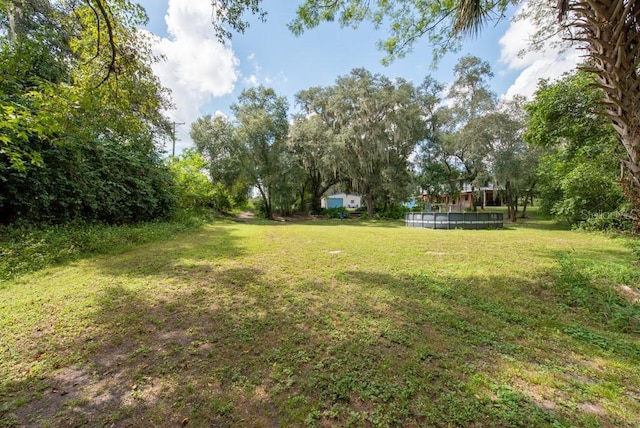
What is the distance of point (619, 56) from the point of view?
2234mm

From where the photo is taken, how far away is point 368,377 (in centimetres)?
185

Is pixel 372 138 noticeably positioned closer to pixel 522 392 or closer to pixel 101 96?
pixel 101 96

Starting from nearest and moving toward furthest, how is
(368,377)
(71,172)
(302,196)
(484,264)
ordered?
(368,377) → (484,264) → (71,172) → (302,196)

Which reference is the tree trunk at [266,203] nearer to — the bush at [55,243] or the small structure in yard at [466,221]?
the small structure in yard at [466,221]

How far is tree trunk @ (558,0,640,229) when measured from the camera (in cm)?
221

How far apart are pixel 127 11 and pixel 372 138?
588 inches

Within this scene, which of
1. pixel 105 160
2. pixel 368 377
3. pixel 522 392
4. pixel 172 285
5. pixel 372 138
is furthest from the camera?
pixel 372 138

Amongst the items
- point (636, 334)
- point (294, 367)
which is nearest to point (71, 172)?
point (294, 367)

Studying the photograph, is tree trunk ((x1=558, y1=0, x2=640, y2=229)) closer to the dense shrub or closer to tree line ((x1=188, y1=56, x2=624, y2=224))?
the dense shrub

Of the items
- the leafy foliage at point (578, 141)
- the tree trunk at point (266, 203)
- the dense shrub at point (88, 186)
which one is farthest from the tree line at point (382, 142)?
the dense shrub at point (88, 186)

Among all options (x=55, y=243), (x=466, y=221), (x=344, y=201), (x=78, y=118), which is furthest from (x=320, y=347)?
(x=344, y=201)

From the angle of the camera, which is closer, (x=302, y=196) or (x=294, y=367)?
(x=294, y=367)

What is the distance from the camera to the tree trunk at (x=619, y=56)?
221cm

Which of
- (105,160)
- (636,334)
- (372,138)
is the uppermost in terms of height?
(372,138)
